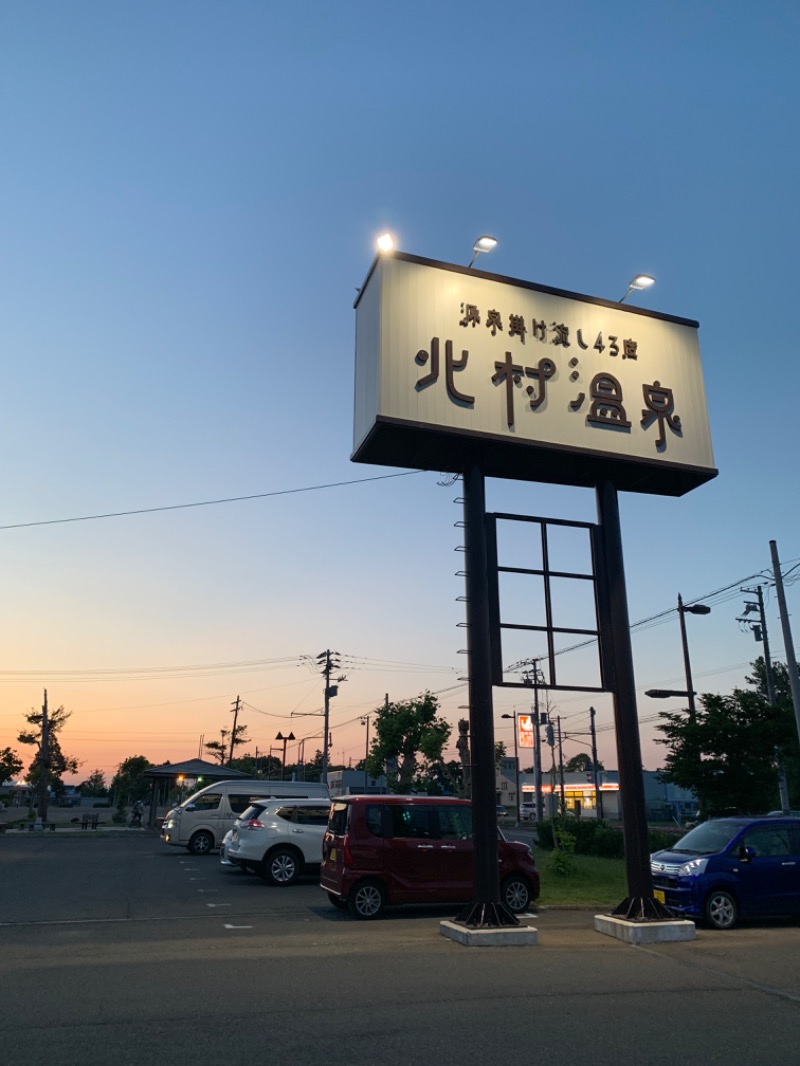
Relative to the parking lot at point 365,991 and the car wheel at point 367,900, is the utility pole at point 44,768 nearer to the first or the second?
the parking lot at point 365,991

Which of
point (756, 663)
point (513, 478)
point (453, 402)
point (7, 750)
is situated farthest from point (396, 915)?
point (756, 663)

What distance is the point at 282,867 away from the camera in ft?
54.1

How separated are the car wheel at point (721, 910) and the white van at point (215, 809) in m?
14.6

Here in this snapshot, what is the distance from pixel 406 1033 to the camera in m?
6.03

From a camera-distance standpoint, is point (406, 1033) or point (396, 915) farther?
point (396, 915)

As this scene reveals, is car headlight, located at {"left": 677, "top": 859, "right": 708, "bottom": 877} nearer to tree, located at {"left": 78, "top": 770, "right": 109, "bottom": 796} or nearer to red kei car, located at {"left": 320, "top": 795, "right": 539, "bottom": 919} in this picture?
red kei car, located at {"left": 320, "top": 795, "right": 539, "bottom": 919}

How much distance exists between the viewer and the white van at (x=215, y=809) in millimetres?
24188

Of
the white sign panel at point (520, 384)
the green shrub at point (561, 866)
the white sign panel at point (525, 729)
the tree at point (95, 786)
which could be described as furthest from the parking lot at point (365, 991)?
the tree at point (95, 786)

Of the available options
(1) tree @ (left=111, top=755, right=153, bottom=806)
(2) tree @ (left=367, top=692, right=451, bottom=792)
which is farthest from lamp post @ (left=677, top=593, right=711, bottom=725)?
(1) tree @ (left=111, top=755, right=153, bottom=806)

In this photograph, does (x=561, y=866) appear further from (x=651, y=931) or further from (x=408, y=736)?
(x=408, y=736)

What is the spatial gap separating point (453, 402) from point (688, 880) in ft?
26.5

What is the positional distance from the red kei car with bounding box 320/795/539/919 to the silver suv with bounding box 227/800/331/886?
12.8 ft

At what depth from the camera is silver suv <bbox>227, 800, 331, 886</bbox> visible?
53.9 ft

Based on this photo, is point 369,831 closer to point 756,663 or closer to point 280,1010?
point 280,1010
